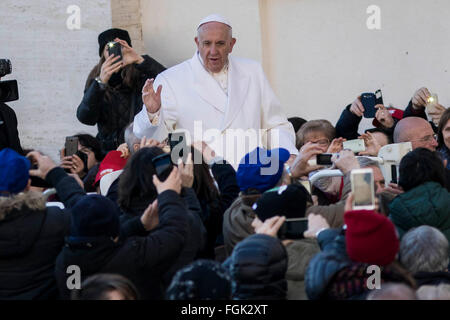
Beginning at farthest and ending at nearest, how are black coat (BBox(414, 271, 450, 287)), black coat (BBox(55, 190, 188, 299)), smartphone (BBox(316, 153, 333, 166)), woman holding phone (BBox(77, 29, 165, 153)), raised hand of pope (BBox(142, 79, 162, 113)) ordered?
woman holding phone (BBox(77, 29, 165, 153))
raised hand of pope (BBox(142, 79, 162, 113))
smartphone (BBox(316, 153, 333, 166))
black coat (BBox(55, 190, 188, 299))
black coat (BBox(414, 271, 450, 287))

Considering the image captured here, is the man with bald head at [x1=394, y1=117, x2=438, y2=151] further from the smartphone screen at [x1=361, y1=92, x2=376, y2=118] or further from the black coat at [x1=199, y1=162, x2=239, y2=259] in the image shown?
the black coat at [x1=199, y1=162, x2=239, y2=259]

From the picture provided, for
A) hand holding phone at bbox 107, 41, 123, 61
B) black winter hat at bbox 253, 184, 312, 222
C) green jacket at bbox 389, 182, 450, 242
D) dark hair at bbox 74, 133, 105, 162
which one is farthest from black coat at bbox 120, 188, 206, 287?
hand holding phone at bbox 107, 41, 123, 61

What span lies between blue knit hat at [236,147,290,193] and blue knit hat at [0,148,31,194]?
1.18 m

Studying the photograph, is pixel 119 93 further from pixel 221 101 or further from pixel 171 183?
pixel 171 183

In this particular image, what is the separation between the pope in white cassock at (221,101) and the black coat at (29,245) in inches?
92.8

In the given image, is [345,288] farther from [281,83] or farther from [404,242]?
[281,83]

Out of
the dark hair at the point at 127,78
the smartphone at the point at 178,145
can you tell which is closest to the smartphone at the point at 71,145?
the dark hair at the point at 127,78

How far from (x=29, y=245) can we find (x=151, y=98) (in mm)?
2134

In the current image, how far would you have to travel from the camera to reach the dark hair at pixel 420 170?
5527 mm

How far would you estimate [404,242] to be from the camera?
16.1 ft

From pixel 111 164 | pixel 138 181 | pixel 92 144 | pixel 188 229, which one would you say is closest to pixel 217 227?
pixel 138 181

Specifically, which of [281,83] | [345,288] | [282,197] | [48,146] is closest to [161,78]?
[48,146]

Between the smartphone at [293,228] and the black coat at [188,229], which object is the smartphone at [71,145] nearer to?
the black coat at [188,229]

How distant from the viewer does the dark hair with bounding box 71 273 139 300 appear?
436cm
